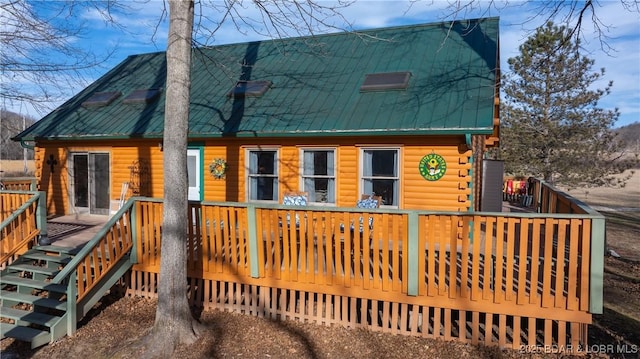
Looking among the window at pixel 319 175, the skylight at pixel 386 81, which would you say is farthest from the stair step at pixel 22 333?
the skylight at pixel 386 81

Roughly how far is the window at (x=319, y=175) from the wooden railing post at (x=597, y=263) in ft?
16.8

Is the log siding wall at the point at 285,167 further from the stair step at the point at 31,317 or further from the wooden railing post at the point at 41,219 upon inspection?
the stair step at the point at 31,317

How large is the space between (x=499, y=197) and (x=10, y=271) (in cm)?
1190

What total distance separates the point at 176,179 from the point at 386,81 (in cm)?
565

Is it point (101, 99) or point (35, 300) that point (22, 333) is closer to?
point (35, 300)

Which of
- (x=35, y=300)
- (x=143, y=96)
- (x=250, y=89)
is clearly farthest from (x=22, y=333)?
(x=143, y=96)

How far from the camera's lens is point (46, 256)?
6.38 m

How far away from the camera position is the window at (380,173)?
319 inches

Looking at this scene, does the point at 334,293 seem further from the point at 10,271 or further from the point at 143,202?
the point at 10,271

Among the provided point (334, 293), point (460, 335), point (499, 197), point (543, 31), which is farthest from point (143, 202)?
point (543, 31)

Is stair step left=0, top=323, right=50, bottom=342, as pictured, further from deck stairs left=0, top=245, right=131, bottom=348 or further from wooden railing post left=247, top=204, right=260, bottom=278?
wooden railing post left=247, top=204, right=260, bottom=278

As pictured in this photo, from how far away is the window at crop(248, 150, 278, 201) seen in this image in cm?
910

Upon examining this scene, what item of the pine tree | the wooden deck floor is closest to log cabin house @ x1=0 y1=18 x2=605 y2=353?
the wooden deck floor

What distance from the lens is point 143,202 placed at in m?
6.00
